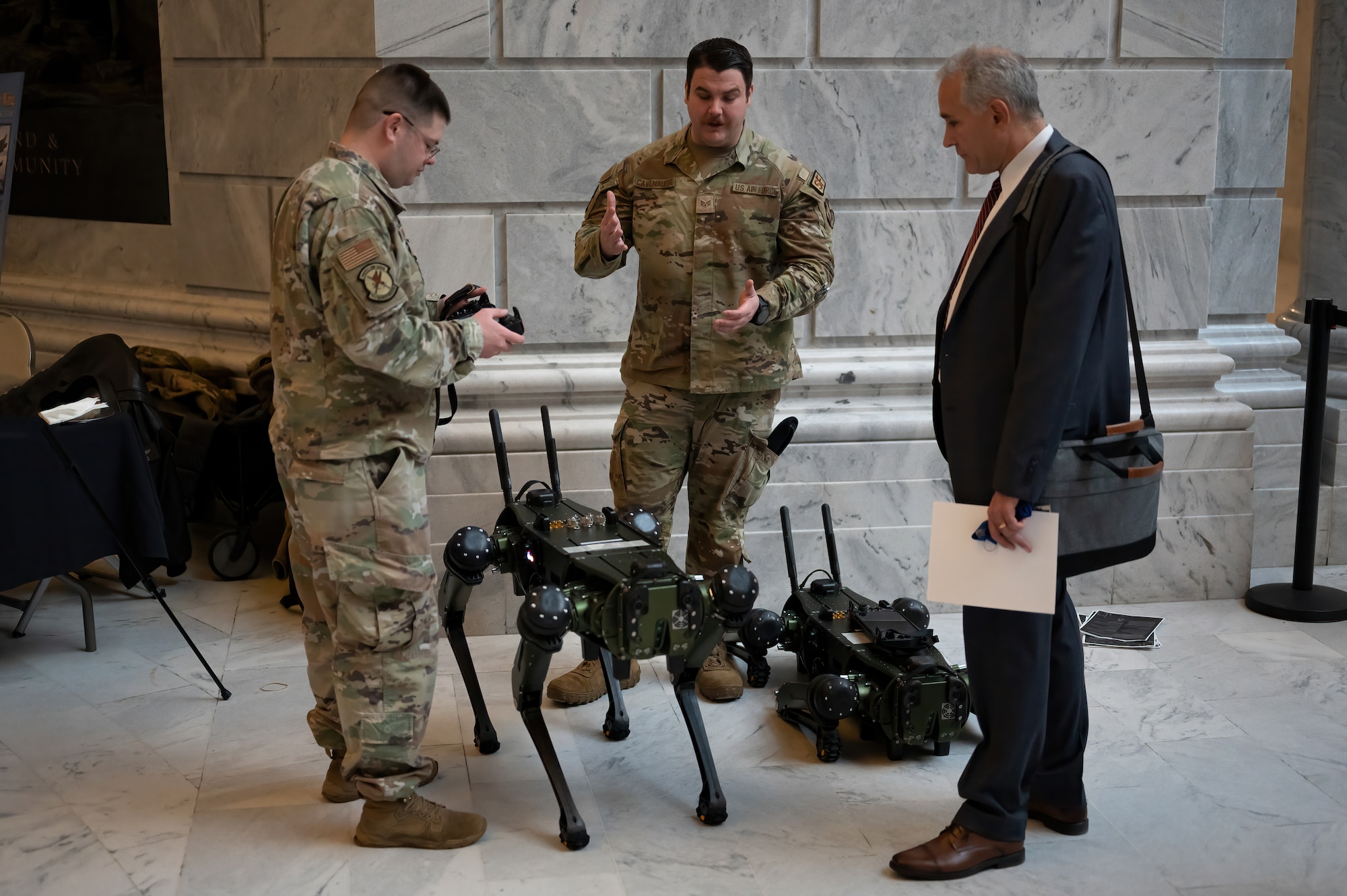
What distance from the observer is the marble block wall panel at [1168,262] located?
5.32 meters

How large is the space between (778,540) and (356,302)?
8.32 feet

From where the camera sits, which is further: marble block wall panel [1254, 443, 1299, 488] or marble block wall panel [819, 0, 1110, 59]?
marble block wall panel [1254, 443, 1299, 488]

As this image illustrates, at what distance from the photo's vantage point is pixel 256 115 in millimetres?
5875

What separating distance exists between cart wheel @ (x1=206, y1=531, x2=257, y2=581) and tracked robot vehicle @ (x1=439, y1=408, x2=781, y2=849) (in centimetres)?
211

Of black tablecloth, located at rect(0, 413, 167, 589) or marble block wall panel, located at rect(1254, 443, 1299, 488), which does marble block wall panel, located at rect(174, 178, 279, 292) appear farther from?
marble block wall panel, located at rect(1254, 443, 1299, 488)

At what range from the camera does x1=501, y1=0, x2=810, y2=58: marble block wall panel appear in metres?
4.86

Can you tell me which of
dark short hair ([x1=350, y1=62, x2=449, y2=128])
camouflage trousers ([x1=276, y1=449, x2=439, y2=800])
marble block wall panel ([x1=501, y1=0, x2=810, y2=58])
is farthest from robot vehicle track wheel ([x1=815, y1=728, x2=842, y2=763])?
marble block wall panel ([x1=501, y1=0, x2=810, y2=58])

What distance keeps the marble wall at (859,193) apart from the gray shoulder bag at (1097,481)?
80.6 inches

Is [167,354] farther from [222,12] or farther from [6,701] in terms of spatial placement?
[6,701]

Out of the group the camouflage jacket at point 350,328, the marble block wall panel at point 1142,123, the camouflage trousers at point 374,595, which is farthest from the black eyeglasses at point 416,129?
the marble block wall panel at point 1142,123

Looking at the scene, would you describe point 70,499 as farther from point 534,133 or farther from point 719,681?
point 719,681

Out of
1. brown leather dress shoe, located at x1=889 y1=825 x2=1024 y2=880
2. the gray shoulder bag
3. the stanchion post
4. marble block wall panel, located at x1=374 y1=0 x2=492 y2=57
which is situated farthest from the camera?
the stanchion post

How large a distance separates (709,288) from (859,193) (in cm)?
124

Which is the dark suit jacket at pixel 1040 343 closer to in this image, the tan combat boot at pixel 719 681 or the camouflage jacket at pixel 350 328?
the camouflage jacket at pixel 350 328
